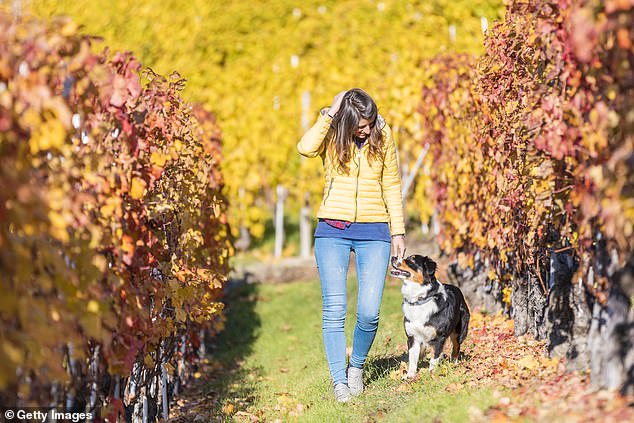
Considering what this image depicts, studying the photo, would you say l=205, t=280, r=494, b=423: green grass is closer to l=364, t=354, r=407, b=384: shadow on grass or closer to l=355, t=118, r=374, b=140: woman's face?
l=364, t=354, r=407, b=384: shadow on grass

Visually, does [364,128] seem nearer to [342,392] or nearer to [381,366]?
[342,392]

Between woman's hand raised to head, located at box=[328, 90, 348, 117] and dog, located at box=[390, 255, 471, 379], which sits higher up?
woman's hand raised to head, located at box=[328, 90, 348, 117]

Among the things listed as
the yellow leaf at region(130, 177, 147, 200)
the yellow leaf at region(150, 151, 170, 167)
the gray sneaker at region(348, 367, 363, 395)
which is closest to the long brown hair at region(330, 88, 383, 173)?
the yellow leaf at region(150, 151, 170, 167)

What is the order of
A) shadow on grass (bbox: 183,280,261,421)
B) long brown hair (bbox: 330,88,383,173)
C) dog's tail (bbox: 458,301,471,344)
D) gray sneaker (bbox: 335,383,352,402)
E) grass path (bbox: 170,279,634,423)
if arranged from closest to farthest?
grass path (bbox: 170,279,634,423) < long brown hair (bbox: 330,88,383,173) < gray sneaker (bbox: 335,383,352,402) < dog's tail (bbox: 458,301,471,344) < shadow on grass (bbox: 183,280,261,421)

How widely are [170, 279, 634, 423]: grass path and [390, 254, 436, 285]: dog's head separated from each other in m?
0.60

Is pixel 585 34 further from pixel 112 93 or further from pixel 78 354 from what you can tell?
pixel 78 354

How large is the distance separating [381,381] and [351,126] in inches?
66.6

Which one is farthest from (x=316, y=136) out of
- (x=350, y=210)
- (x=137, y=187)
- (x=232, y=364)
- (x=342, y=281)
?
(x=232, y=364)

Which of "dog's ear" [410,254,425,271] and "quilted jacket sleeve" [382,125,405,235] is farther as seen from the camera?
"dog's ear" [410,254,425,271]

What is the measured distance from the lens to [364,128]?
4730mm

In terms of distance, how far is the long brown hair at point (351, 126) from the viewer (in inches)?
183

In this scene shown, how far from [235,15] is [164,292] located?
43.2 ft

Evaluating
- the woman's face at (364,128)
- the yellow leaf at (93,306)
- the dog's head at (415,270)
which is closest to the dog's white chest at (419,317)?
the dog's head at (415,270)

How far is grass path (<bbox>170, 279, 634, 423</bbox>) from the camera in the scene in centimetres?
369
